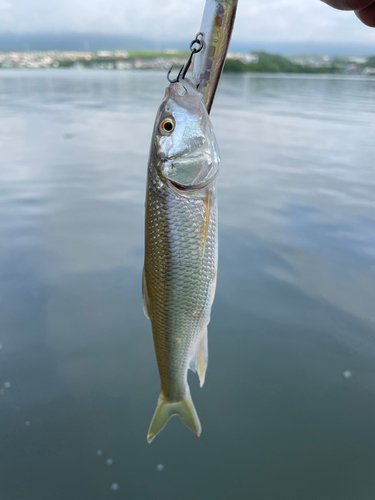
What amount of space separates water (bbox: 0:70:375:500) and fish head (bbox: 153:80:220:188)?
6.19 feet

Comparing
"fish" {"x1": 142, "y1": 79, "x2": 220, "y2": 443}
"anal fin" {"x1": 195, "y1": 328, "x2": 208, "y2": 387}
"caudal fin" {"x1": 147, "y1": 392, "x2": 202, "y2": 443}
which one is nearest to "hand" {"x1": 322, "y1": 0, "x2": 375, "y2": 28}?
"fish" {"x1": 142, "y1": 79, "x2": 220, "y2": 443}

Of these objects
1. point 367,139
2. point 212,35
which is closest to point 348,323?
point 212,35

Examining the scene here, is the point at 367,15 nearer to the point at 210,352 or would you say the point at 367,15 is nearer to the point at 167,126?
the point at 167,126

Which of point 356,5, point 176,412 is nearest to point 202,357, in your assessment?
point 176,412

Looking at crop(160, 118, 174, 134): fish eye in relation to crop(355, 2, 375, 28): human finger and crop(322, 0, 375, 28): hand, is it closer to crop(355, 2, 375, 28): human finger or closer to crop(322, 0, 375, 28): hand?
crop(322, 0, 375, 28): hand

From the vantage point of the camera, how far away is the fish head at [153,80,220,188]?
58.0 inches

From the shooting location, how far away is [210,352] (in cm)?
307

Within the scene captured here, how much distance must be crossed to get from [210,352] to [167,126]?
7.03ft

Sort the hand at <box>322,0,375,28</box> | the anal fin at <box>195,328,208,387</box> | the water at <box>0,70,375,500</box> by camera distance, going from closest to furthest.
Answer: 1. the hand at <box>322,0,375,28</box>
2. the anal fin at <box>195,328,208,387</box>
3. the water at <box>0,70,375,500</box>

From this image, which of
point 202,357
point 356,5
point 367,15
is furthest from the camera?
point 202,357

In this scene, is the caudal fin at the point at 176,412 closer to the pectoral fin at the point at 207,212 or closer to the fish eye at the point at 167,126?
the pectoral fin at the point at 207,212

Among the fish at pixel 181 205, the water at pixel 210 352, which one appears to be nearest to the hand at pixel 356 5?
the fish at pixel 181 205

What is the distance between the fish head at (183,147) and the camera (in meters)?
1.47

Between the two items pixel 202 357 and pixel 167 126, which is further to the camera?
pixel 202 357
